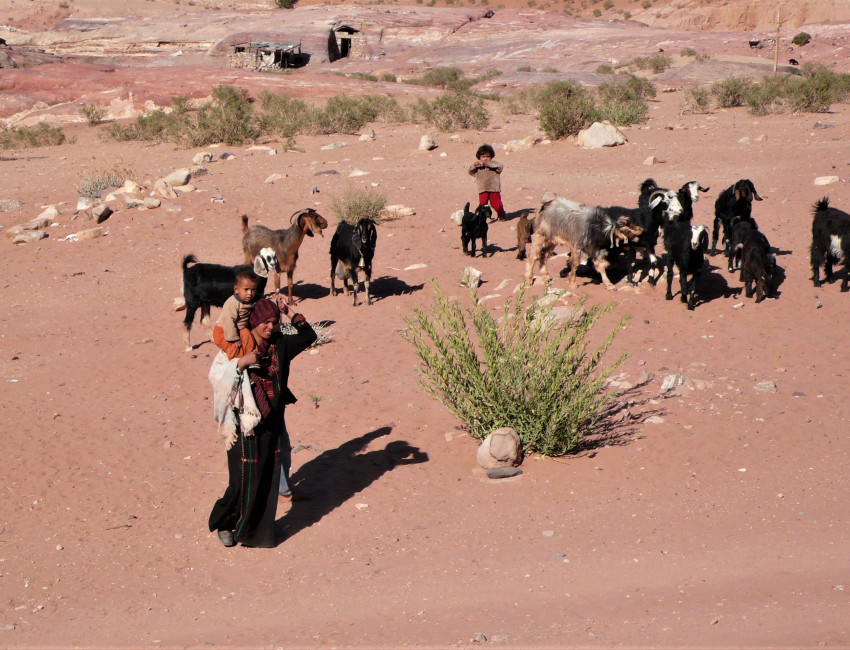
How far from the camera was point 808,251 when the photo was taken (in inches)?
501

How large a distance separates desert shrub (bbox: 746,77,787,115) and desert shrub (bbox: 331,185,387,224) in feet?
43.0

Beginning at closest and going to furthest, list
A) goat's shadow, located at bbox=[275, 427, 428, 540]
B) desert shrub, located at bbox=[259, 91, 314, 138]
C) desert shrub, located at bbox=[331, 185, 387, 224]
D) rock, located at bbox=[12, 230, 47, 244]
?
1. goat's shadow, located at bbox=[275, 427, 428, 540]
2. desert shrub, located at bbox=[331, 185, 387, 224]
3. rock, located at bbox=[12, 230, 47, 244]
4. desert shrub, located at bbox=[259, 91, 314, 138]

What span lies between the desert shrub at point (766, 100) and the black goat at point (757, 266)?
14571mm

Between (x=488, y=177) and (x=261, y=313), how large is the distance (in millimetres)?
8968

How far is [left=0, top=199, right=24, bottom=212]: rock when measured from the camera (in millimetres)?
17609

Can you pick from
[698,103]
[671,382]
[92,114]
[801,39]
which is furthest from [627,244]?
[801,39]

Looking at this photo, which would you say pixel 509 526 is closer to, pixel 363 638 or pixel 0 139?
pixel 363 638

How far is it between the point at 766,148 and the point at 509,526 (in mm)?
15315

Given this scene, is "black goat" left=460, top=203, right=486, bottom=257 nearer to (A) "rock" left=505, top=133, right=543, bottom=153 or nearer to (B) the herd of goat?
(B) the herd of goat

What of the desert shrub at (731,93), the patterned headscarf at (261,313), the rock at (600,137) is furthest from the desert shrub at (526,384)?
the desert shrub at (731,93)

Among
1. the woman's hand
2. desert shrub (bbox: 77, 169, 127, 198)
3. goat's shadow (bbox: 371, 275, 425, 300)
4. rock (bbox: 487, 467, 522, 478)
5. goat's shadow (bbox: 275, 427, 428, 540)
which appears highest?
the woman's hand

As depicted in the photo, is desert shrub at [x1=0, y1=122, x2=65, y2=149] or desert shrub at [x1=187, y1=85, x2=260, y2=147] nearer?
desert shrub at [x1=187, y1=85, x2=260, y2=147]

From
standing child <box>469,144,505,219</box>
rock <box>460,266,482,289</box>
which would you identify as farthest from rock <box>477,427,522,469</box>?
standing child <box>469,144,505,219</box>

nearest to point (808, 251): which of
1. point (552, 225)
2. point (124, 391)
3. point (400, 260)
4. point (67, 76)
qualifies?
point (552, 225)
